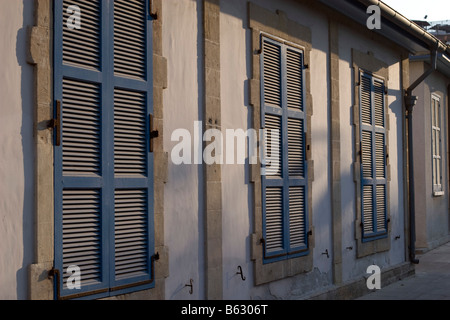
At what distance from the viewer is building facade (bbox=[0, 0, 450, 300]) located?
175 inches

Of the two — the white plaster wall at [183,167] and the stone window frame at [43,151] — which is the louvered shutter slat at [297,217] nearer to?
the white plaster wall at [183,167]

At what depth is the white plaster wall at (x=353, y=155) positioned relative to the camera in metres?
8.85

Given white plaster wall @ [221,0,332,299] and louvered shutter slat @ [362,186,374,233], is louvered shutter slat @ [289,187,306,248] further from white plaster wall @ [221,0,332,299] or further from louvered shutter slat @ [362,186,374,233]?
louvered shutter slat @ [362,186,374,233]

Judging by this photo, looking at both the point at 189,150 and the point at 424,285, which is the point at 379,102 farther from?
the point at 189,150

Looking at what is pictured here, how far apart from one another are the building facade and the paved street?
1.13 feet

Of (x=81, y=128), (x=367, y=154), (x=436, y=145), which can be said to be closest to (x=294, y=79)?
(x=367, y=154)

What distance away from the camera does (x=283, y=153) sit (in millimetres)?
7348

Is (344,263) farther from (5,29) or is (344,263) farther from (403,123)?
(5,29)

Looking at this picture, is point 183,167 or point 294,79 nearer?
point 183,167

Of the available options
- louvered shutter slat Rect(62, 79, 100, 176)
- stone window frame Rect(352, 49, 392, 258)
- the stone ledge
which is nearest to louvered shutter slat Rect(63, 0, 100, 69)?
louvered shutter slat Rect(62, 79, 100, 176)

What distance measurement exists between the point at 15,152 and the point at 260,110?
Result: 313 centimetres

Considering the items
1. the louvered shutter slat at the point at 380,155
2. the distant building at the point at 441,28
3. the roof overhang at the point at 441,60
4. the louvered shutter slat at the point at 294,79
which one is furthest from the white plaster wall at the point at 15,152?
the distant building at the point at 441,28
